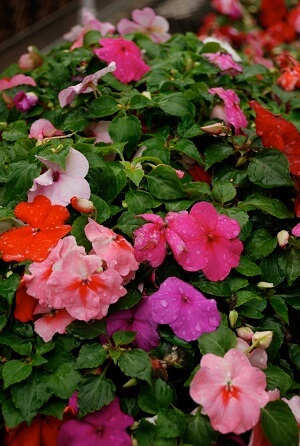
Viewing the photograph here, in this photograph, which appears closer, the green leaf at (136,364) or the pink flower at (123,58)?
the green leaf at (136,364)

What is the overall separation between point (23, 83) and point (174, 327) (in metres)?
0.83

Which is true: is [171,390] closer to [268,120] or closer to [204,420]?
[204,420]

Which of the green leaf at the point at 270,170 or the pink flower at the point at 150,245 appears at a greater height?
the pink flower at the point at 150,245

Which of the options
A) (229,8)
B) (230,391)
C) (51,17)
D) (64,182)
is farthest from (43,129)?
(229,8)

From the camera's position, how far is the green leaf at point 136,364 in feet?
2.88

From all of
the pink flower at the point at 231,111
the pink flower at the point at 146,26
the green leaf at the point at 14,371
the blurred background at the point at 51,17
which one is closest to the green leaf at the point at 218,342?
the green leaf at the point at 14,371

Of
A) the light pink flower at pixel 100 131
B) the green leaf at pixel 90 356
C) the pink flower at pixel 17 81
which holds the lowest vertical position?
the green leaf at pixel 90 356

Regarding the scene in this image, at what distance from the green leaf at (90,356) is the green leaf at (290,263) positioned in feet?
1.15

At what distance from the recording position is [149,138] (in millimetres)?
1251

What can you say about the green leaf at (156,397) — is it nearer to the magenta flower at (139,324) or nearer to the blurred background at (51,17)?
the magenta flower at (139,324)

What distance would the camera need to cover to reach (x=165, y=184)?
43.3 inches

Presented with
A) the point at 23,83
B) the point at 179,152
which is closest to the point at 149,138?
the point at 179,152

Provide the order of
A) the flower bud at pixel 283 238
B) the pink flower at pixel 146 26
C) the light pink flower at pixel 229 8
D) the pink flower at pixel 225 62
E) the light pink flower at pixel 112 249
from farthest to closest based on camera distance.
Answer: the light pink flower at pixel 229 8, the pink flower at pixel 146 26, the pink flower at pixel 225 62, the flower bud at pixel 283 238, the light pink flower at pixel 112 249

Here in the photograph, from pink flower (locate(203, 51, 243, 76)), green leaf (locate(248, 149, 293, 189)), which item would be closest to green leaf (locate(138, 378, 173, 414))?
green leaf (locate(248, 149, 293, 189))
